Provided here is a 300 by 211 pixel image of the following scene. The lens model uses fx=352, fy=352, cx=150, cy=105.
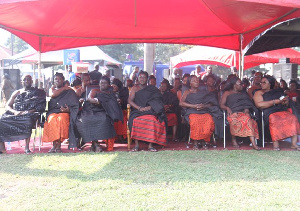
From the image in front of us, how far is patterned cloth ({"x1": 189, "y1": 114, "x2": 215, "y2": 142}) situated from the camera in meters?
7.28

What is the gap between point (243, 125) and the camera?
23.4 ft

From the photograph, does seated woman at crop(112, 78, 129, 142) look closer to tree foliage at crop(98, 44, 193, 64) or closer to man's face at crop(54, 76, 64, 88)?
man's face at crop(54, 76, 64, 88)

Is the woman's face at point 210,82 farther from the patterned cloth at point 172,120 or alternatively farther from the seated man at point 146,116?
the seated man at point 146,116

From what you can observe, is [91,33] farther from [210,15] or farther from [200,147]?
[200,147]

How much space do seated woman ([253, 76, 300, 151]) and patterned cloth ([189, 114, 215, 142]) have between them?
107 centimetres

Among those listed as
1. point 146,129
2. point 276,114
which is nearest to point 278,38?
point 276,114

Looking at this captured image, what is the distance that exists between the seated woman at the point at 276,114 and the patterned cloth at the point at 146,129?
7.13 ft

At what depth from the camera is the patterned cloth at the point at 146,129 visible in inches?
277

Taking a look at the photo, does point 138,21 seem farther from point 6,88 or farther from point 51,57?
point 51,57

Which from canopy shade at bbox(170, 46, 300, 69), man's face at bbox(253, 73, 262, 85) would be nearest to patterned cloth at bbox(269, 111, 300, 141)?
man's face at bbox(253, 73, 262, 85)

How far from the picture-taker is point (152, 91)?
7.52m

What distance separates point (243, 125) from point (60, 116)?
146 inches

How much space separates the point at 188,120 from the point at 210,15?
2.54 m

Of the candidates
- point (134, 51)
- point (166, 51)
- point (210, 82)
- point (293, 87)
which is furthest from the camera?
point (166, 51)
